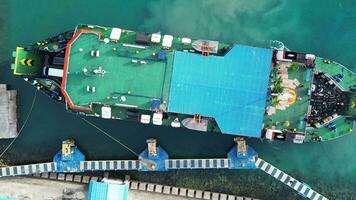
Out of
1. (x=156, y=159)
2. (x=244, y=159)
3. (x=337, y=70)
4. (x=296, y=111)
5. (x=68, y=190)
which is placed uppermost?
(x=337, y=70)

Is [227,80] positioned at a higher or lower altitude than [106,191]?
higher

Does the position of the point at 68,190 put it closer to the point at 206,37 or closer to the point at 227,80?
the point at 227,80

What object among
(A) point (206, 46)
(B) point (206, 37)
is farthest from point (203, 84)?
(B) point (206, 37)

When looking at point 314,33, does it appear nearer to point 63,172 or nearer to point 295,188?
point 295,188

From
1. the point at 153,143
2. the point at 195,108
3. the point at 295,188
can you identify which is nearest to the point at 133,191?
the point at 153,143

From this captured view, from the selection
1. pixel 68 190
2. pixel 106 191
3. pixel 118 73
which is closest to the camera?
pixel 118 73

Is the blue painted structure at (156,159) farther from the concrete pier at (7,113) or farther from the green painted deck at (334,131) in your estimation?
the green painted deck at (334,131)
